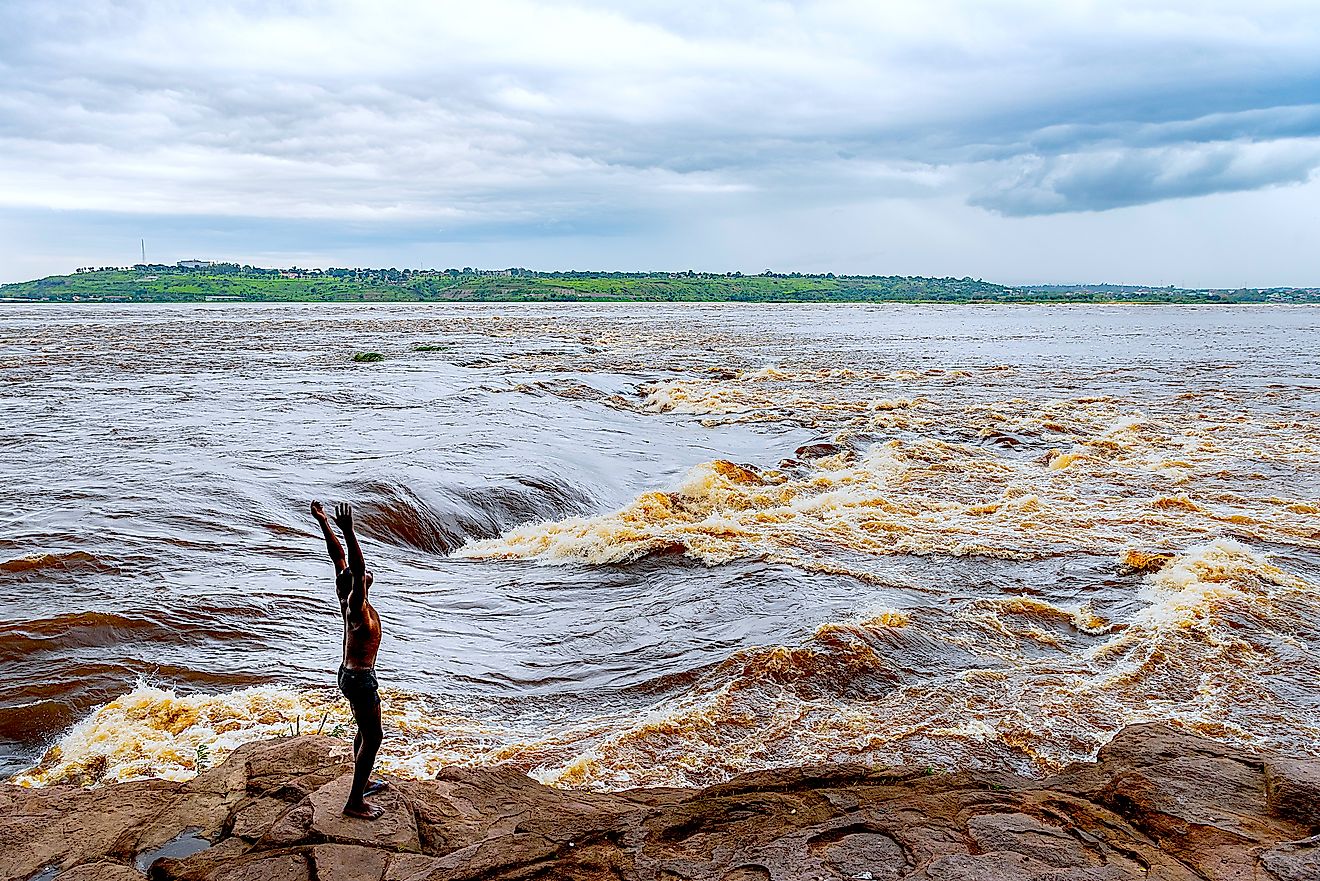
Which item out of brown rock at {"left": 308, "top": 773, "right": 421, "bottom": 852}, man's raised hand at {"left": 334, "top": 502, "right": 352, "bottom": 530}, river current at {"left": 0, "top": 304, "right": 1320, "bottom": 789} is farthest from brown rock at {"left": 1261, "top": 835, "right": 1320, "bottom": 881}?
man's raised hand at {"left": 334, "top": 502, "right": 352, "bottom": 530}

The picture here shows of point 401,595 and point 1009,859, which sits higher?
point 1009,859

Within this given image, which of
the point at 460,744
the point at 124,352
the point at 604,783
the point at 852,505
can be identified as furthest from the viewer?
the point at 124,352

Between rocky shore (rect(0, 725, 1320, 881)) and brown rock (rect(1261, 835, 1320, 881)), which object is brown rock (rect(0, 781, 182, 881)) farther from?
brown rock (rect(1261, 835, 1320, 881))

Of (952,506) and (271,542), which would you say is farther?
(952,506)

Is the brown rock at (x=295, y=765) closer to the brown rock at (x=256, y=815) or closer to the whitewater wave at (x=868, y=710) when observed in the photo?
the brown rock at (x=256, y=815)

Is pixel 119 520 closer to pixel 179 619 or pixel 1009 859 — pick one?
pixel 179 619

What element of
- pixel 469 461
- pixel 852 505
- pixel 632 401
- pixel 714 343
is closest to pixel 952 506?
pixel 852 505

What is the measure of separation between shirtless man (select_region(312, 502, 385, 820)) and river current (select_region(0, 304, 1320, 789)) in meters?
1.41

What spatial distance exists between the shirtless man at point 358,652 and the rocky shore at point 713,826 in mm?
257

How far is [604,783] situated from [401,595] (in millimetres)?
5586

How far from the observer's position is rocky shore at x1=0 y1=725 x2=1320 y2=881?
195 inches

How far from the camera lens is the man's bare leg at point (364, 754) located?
213 inches

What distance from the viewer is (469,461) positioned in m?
19.2

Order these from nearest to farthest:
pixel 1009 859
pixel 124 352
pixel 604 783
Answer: pixel 1009 859 → pixel 604 783 → pixel 124 352
